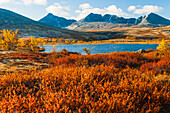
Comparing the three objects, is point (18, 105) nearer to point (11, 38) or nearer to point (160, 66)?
point (160, 66)

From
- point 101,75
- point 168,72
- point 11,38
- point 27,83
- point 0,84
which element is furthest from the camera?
point 11,38

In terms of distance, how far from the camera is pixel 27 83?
3.54 m

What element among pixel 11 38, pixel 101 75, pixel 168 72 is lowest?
pixel 168 72

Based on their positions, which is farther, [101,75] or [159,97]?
[101,75]

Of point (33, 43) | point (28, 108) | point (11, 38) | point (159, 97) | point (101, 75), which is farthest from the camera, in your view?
point (33, 43)

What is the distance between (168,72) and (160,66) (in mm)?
425

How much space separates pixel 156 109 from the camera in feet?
7.63

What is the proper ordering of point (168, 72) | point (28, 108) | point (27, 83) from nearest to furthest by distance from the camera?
point (28, 108) < point (27, 83) < point (168, 72)

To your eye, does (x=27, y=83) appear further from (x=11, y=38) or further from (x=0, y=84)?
(x=11, y=38)

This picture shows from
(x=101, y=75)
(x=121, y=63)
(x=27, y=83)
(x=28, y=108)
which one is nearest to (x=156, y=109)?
(x=101, y=75)

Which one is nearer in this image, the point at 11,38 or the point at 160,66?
the point at 160,66

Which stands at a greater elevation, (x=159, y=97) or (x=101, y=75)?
(x=101, y=75)

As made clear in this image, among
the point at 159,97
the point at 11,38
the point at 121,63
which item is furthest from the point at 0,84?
the point at 11,38

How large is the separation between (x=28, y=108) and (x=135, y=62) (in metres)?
6.33
